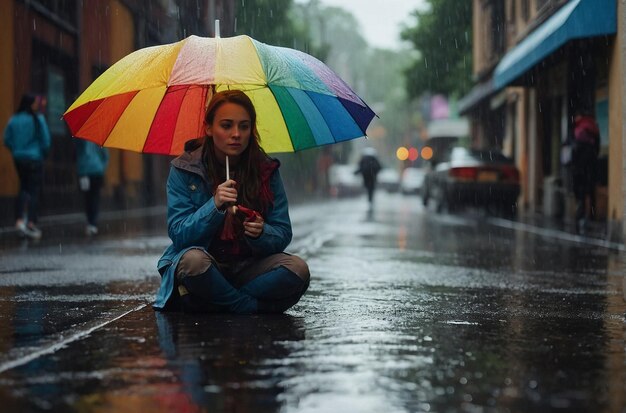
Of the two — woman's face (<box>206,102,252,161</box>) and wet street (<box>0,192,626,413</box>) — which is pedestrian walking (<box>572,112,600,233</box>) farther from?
woman's face (<box>206,102,252,161</box>)

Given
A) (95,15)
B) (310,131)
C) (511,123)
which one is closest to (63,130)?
(95,15)

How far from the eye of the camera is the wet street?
367cm

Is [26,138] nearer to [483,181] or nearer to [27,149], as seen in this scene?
[27,149]

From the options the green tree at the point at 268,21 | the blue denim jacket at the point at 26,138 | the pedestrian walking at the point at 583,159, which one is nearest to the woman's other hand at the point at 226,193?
the blue denim jacket at the point at 26,138

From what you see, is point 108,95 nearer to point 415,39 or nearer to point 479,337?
point 479,337

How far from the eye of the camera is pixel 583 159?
52.8ft

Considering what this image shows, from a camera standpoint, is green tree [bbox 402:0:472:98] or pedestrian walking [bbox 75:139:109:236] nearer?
pedestrian walking [bbox 75:139:109:236]

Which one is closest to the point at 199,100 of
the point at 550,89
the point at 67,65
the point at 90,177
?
the point at 90,177

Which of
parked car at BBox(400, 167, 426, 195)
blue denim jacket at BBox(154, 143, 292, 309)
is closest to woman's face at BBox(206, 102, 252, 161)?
blue denim jacket at BBox(154, 143, 292, 309)

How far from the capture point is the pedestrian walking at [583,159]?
16.1m

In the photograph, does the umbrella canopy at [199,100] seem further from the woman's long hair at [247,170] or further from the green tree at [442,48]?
the green tree at [442,48]

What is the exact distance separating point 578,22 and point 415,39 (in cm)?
2318

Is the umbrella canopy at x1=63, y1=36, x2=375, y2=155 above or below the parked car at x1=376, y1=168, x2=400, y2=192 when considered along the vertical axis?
above

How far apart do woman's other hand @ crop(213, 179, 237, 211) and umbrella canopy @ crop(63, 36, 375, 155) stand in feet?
2.08
